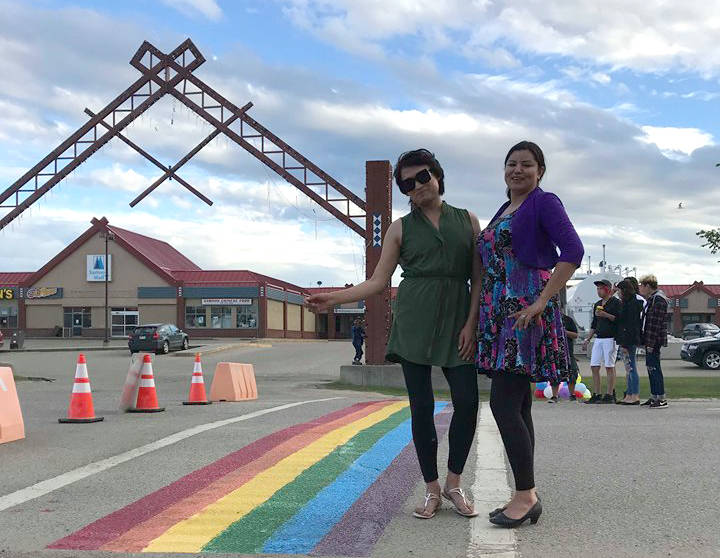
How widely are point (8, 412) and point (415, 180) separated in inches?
193

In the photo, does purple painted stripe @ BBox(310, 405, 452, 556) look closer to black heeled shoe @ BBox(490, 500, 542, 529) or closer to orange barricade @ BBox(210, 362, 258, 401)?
black heeled shoe @ BBox(490, 500, 542, 529)

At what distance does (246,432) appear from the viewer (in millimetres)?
7520

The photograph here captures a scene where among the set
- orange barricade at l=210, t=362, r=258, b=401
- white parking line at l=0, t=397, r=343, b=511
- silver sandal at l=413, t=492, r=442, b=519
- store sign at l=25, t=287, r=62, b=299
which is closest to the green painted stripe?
silver sandal at l=413, t=492, r=442, b=519

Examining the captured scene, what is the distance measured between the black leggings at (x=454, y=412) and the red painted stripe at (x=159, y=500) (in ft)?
4.75

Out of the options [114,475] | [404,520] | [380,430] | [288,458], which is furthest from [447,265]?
[380,430]

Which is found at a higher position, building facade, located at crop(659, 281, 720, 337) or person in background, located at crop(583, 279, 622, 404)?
building facade, located at crop(659, 281, 720, 337)

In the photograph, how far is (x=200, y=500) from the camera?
184 inches

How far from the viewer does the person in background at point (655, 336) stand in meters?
11.4

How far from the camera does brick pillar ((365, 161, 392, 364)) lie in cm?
1934

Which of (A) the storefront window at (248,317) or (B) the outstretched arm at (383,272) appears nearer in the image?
(B) the outstretched arm at (383,272)

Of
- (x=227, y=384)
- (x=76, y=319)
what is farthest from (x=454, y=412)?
(x=76, y=319)

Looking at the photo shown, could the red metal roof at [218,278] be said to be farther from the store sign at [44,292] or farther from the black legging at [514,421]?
the black legging at [514,421]

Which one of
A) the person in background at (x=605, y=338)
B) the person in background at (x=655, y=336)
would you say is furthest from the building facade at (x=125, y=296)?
the person in background at (x=655, y=336)

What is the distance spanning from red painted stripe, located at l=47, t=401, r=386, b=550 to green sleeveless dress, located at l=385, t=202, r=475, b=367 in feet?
5.10
